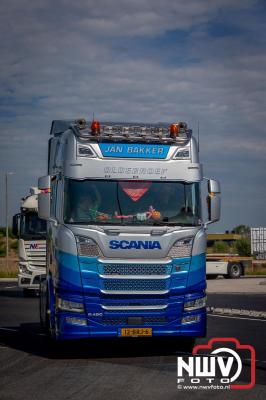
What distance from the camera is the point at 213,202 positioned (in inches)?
592

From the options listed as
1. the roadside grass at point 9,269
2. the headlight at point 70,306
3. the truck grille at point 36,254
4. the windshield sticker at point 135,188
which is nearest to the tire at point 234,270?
the roadside grass at point 9,269

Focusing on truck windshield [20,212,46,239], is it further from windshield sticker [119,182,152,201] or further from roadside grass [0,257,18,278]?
roadside grass [0,257,18,278]

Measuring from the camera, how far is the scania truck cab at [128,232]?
14.4 meters

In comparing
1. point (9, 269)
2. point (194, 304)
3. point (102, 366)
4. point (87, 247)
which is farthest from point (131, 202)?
point (9, 269)

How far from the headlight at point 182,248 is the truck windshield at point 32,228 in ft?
52.3

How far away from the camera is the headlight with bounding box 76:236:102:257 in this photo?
1431 cm

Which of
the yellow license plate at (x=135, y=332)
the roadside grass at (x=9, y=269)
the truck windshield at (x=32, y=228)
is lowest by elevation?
the roadside grass at (x=9, y=269)

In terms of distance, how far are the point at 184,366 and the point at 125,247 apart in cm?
222

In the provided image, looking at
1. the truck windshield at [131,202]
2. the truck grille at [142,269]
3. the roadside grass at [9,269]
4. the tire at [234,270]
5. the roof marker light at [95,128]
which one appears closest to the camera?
the truck grille at [142,269]

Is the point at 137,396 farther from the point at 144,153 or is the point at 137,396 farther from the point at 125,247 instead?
the point at 144,153

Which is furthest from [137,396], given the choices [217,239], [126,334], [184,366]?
[217,239]

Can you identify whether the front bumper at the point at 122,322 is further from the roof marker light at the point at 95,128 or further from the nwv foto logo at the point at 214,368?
the roof marker light at the point at 95,128

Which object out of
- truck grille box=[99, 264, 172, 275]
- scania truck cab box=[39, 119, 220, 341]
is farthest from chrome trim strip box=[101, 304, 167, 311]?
truck grille box=[99, 264, 172, 275]

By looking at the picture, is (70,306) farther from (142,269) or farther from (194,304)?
(194,304)
